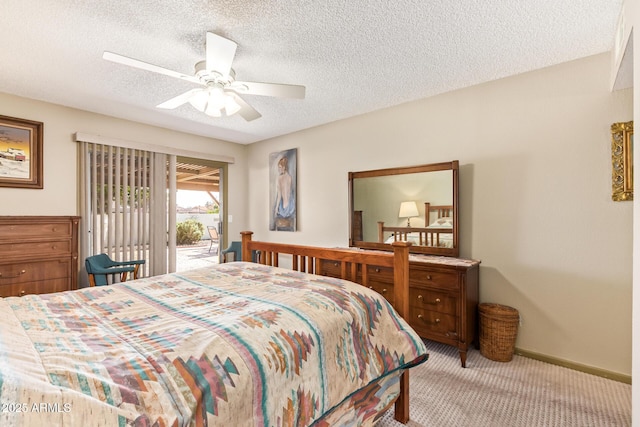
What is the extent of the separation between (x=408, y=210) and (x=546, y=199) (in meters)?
1.17

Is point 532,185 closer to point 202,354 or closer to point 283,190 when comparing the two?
point 202,354

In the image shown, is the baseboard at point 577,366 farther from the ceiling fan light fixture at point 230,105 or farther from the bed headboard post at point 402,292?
the ceiling fan light fixture at point 230,105

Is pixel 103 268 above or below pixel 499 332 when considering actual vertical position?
above

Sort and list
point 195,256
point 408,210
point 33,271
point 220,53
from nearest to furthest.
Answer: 1. point 220,53
2. point 33,271
3. point 408,210
4. point 195,256

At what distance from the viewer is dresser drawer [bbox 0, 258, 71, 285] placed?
8.96 feet

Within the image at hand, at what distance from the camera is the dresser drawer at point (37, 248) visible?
108 inches

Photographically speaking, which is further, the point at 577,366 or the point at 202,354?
the point at 577,366

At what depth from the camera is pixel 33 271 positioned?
2.86m

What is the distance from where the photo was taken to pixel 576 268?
91.8 inches

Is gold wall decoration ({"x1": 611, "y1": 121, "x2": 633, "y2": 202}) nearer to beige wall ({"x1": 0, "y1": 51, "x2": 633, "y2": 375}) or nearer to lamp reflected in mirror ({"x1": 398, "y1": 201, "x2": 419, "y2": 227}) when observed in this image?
beige wall ({"x1": 0, "y1": 51, "x2": 633, "y2": 375})

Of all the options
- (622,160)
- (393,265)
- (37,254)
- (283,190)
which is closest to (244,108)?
(393,265)

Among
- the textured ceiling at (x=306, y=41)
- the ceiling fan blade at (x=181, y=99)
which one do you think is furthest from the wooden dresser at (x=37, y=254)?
the ceiling fan blade at (x=181, y=99)

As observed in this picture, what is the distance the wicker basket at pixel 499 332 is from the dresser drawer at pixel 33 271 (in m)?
4.04

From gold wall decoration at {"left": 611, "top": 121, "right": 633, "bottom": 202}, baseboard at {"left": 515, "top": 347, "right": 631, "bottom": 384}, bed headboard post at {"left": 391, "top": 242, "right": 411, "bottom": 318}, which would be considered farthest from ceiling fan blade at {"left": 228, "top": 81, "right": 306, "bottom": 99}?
baseboard at {"left": 515, "top": 347, "right": 631, "bottom": 384}
